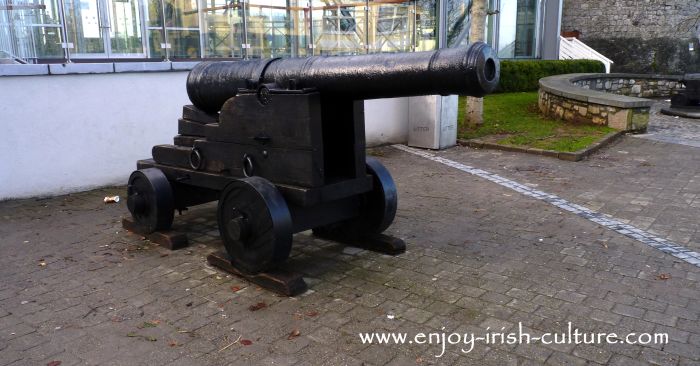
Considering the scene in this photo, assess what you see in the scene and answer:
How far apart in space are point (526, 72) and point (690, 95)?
14.7 feet

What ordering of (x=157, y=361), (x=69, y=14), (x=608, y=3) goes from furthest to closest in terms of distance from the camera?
(x=608, y=3) < (x=69, y=14) < (x=157, y=361)

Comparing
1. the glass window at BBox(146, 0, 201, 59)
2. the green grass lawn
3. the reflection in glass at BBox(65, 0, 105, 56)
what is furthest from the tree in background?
the reflection in glass at BBox(65, 0, 105, 56)

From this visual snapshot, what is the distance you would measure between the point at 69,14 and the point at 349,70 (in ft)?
16.9

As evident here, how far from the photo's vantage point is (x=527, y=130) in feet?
40.2

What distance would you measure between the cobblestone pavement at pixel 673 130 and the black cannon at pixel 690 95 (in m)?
0.59

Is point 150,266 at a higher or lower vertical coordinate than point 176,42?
lower

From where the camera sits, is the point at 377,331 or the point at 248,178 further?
the point at 248,178

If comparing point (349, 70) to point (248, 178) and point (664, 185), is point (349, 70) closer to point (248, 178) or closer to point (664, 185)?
point (248, 178)

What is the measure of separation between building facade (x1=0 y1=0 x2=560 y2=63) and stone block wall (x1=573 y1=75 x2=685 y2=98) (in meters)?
6.86

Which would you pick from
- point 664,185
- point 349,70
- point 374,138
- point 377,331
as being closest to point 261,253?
point 377,331

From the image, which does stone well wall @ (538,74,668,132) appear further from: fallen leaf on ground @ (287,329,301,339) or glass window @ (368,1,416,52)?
fallen leaf on ground @ (287,329,301,339)

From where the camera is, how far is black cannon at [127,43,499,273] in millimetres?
3871

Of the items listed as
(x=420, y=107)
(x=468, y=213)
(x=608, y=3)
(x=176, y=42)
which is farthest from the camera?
(x=608, y=3)

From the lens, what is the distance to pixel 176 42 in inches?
340
